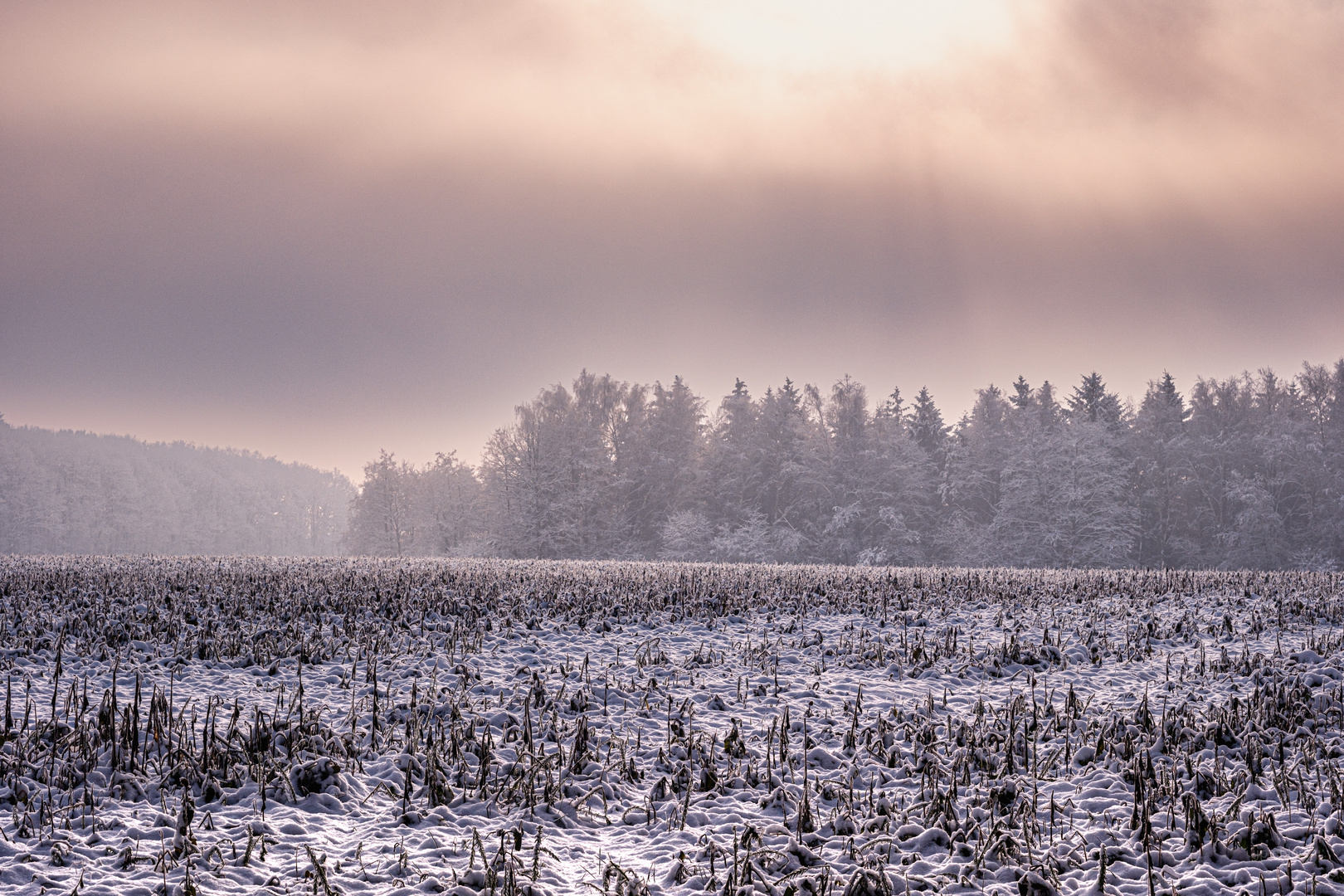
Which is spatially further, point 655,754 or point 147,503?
point 147,503

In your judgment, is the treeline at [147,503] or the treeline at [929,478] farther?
the treeline at [147,503]

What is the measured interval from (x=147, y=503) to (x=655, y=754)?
136 m

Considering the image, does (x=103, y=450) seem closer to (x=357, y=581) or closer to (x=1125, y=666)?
(x=357, y=581)

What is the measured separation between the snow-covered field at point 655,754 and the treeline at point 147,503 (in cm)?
10757

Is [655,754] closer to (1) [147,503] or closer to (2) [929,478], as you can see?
(2) [929,478]

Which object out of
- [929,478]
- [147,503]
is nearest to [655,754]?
[929,478]

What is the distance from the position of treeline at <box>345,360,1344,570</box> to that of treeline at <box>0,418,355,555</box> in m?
69.8

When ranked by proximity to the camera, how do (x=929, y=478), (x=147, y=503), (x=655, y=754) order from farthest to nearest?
(x=147, y=503) < (x=929, y=478) < (x=655, y=754)

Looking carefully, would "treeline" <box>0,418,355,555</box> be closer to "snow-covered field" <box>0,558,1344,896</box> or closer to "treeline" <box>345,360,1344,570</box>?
"treeline" <box>345,360,1344,570</box>

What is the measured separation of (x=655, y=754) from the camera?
7.87m

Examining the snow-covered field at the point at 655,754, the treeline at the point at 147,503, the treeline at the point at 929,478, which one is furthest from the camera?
the treeline at the point at 147,503

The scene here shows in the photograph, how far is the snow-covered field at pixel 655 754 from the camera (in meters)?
5.12

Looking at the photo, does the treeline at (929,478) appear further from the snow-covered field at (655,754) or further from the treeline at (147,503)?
the treeline at (147,503)

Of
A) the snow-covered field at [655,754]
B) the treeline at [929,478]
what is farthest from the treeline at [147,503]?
the snow-covered field at [655,754]
